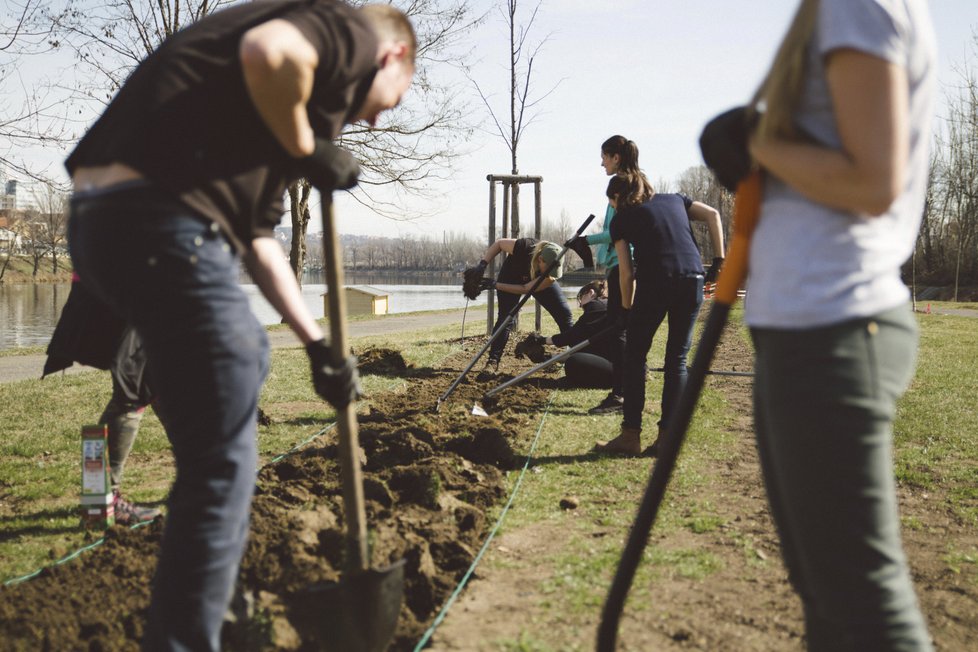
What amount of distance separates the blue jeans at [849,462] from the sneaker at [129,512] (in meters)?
3.10

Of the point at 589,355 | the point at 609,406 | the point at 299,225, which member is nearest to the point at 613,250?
the point at 589,355

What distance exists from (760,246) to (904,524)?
2.92 metres

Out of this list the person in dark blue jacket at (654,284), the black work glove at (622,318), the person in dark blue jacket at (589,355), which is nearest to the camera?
the person in dark blue jacket at (654,284)

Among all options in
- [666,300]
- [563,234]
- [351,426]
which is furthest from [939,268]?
[563,234]

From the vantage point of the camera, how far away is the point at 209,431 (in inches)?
67.4

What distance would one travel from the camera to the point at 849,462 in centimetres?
136

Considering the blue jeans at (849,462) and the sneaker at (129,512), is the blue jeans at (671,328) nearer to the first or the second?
the sneaker at (129,512)

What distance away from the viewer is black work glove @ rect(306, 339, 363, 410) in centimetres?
209

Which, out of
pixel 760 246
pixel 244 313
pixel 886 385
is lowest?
pixel 886 385

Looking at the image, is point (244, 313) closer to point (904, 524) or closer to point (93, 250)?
point (93, 250)

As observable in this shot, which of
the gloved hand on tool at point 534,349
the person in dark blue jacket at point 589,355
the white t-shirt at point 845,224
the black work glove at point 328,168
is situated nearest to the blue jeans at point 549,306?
the person in dark blue jacket at point 589,355

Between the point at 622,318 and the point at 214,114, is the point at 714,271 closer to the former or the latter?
the point at 622,318

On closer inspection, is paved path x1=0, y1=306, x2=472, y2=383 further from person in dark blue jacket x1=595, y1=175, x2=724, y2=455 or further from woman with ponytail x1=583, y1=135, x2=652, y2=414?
woman with ponytail x1=583, y1=135, x2=652, y2=414

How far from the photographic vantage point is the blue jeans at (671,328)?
5039mm
